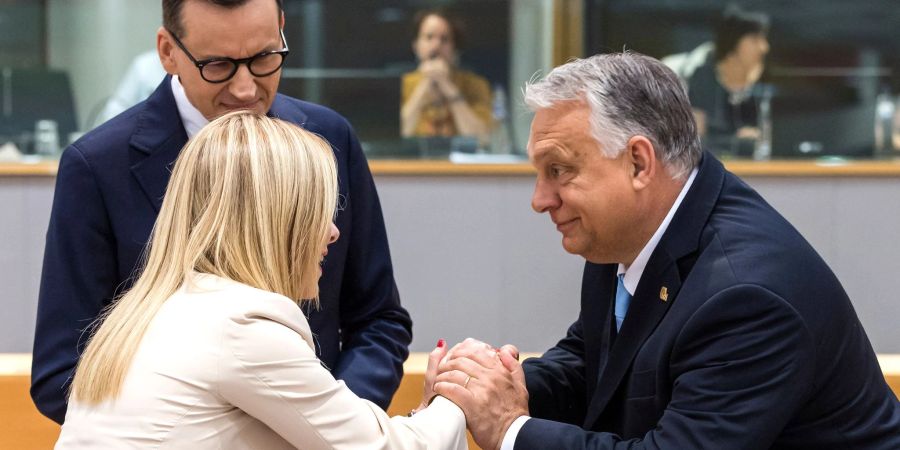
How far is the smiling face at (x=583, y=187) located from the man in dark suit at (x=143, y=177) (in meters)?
0.43

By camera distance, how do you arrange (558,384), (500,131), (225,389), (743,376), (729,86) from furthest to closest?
(729,86) → (500,131) → (558,384) → (743,376) → (225,389)

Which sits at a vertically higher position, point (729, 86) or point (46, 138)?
point (729, 86)

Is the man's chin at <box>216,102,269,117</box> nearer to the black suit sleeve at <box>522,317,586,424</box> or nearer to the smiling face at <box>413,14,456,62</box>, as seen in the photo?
the black suit sleeve at <box>522,317,586,424</box>

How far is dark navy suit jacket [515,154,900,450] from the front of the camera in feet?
8.15

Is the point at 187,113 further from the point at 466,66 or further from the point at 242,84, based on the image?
the point at 466,66

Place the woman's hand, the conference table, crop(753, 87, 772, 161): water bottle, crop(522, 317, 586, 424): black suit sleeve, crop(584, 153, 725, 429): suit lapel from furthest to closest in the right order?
crop(753, 87, 772, 161): water bottle, the conference table, crop(522, 317, 586, 424): black suit sleeve, the woman's hand, crop(584, 153, 725, 429): suit lapel

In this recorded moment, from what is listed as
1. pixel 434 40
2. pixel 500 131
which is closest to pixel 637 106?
pixel 500 131

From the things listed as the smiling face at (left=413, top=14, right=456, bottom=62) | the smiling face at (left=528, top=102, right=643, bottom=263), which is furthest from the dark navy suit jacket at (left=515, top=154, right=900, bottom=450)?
the smiling face at (left=413, top=14, right=456, bottom=62)

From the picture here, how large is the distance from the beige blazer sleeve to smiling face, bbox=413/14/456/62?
487 centimetres

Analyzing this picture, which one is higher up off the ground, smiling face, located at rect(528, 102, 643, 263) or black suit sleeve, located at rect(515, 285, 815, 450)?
smiling face, located at rect(528, 102, 643, 263)

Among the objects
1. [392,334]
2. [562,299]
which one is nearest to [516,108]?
[562,299]

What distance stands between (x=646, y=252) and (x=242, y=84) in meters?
0.91

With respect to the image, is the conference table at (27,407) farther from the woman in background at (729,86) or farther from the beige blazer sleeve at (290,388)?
the woman in background at (729,86)

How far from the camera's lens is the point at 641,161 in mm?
2713
